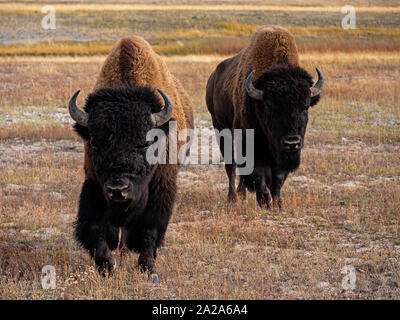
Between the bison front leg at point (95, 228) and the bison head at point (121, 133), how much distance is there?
270mm

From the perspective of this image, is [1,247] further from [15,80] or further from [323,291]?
[15,80]

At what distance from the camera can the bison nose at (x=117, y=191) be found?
17.4 ft

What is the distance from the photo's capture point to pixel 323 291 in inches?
226

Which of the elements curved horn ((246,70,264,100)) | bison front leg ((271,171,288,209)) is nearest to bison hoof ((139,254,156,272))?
bison front leg ((271,171,288,209))

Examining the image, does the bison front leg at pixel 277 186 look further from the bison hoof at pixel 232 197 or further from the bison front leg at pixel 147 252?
the bison front leg at pixel 147 252

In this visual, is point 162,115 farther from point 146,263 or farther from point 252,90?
point 252,90

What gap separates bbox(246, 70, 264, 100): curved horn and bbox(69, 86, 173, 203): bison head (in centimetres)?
263

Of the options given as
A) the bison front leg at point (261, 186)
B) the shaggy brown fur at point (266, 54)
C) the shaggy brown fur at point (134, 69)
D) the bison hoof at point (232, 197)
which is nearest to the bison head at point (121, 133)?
the shaggy brown fur at point (134, 69)

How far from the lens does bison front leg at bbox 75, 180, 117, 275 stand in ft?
19.8

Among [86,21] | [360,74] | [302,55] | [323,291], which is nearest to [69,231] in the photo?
[323,291]

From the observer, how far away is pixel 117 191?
17.4 ft

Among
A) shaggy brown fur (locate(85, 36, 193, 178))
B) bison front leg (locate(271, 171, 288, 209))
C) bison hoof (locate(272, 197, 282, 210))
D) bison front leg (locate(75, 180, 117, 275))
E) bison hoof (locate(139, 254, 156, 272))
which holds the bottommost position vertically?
bison hoof (locate(272, 197, 282, 210))

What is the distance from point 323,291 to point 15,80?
17.6 metres

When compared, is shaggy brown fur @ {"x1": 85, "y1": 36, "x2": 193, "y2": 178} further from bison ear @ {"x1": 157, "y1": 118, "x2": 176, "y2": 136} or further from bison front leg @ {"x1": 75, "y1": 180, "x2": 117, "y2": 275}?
bison ear @ {"x1": 157, "y1": 118, "x2": 176, "y2": 136}
